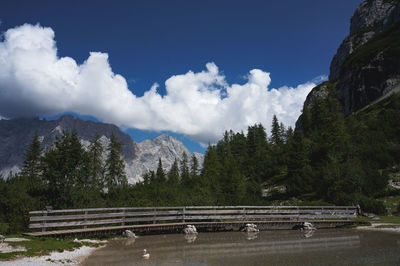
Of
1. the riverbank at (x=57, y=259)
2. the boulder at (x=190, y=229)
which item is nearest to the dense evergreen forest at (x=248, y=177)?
the riverbank at (x=57, y=259)

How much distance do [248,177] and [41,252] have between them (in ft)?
187

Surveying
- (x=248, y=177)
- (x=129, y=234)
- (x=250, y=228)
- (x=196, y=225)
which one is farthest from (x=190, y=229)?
(x=248, y=177)

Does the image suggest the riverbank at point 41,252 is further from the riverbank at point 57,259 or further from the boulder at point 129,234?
the boulder at point 129,234

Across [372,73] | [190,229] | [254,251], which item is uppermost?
[372,73]

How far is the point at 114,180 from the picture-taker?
167 ft

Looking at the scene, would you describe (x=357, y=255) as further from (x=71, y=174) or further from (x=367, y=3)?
(x=367, y=3)

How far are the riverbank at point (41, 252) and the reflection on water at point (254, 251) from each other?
0.68 m

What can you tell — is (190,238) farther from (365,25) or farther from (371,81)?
(365,25)

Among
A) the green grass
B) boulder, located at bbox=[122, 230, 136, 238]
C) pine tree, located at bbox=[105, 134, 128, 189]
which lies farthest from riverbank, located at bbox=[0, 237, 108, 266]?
pine tree, located at bbox=[105, 134, 128, 189]

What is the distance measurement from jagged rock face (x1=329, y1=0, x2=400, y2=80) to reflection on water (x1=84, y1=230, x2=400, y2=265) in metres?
129

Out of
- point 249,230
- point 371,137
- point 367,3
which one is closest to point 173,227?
point 249,230

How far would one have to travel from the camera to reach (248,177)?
64.1m

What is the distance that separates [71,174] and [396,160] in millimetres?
39190

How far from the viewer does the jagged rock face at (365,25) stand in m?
131
